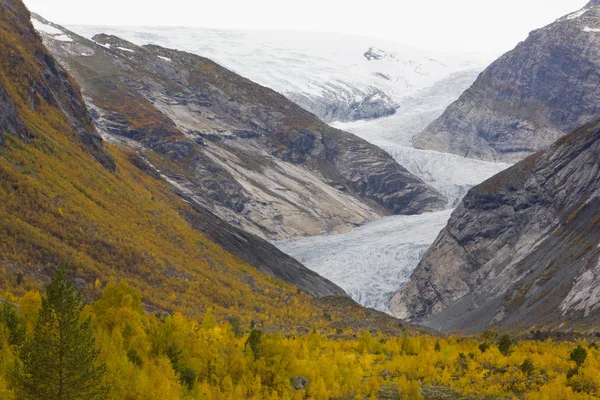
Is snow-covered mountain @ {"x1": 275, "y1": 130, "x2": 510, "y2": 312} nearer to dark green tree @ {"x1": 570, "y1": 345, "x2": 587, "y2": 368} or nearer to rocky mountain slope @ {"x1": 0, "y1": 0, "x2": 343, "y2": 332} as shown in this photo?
rocky mountain slope @ {"x1": 0, "y1": 0, "x2": 343, "y2": 332}

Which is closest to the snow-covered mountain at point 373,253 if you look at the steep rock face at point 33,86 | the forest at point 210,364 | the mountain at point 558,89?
the steep rock face at point 33,86

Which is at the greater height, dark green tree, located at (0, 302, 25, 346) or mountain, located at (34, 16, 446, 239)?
dark green tree, located at (0, 302, 25, 346)

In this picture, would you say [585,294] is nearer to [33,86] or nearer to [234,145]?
[33,86]

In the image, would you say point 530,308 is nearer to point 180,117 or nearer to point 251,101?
point 180,117

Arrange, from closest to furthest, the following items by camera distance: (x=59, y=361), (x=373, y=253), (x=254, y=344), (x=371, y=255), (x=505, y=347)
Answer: (x=59, y=361) < (x=254, y=344) < (x=505, y=347) < (x=371, y=255) < (x=373, y=253)

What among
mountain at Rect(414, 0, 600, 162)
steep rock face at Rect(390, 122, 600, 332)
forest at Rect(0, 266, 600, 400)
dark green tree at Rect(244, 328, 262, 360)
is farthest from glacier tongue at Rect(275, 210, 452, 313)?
mountain at Rect(414, 0, 600, 162)

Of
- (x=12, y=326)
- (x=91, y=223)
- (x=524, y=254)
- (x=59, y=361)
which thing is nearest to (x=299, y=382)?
(x=12, y=326)
